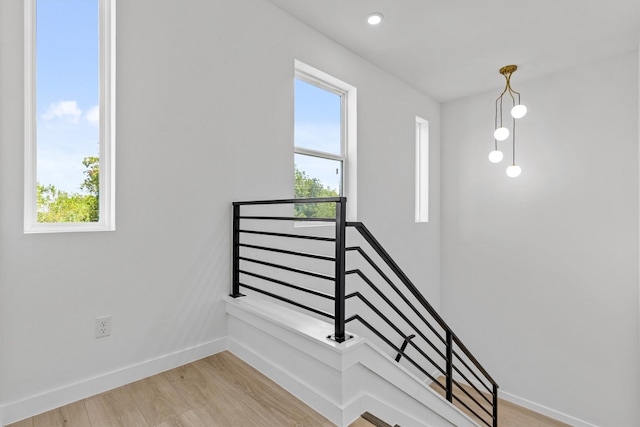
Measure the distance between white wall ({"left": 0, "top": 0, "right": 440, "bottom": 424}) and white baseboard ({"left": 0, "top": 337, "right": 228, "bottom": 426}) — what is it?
13mm

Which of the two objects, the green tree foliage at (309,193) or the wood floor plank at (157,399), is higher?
the green tree foliage at (309,193)

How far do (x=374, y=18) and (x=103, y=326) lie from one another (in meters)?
2.80

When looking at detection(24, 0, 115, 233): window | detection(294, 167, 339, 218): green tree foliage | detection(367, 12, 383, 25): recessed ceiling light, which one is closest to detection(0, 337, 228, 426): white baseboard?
detection(24, 0, 115, 233): window

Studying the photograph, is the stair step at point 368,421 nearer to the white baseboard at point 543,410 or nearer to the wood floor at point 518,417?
the wood floor at point 518,417

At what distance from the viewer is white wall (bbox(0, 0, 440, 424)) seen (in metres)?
1.53

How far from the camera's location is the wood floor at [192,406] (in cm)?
154

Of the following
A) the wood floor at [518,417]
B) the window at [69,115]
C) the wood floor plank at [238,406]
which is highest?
the window at [69,115]

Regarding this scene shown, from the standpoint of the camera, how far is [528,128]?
390cm

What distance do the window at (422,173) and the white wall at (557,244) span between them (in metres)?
0.38

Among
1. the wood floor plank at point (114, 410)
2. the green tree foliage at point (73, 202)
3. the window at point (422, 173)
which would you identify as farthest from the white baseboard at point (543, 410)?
the green tree foliage at point (73, 202)

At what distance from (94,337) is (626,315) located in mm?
4421

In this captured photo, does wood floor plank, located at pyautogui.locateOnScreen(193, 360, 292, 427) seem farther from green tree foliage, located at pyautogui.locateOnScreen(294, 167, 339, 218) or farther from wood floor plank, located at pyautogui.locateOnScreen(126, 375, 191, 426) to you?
green tree foliage, located at pyautogui.locateOnScreen(294, 167, 339, 218)

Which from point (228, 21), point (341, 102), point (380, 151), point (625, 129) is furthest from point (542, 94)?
point (228, 21)

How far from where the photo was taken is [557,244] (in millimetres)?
3736
